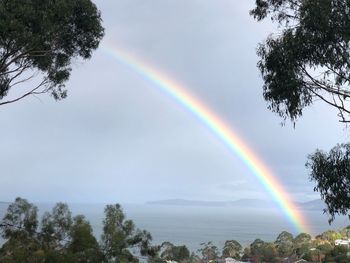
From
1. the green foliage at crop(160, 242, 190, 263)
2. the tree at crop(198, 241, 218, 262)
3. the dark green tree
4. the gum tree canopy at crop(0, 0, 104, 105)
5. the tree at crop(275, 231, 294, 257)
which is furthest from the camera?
the tree at crop(275, 231, 294, 257)

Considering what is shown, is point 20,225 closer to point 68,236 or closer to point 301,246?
point 68,236

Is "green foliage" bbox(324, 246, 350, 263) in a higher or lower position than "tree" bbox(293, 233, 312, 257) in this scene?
lower

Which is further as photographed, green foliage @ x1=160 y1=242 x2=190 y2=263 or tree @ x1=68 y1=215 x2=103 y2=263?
green foliage @ x1=160 y1=242 x2=190 y2=263

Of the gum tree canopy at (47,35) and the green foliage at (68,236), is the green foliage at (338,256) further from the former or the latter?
the gum tree canopy at (47,35)

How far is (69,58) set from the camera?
10.2m

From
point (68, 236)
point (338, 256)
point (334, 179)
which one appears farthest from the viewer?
point (338, 256)

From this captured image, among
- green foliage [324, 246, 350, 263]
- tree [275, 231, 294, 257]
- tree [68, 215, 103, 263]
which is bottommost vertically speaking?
tree [68, 215, 103, 263]

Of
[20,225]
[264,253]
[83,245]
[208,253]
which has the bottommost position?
[83,245]

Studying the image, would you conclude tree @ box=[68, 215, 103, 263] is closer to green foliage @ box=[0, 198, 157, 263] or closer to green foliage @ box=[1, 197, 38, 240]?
green foliage @ box=[0, 198, 157, 263]

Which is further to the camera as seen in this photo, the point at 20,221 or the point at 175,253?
the point at 175,253

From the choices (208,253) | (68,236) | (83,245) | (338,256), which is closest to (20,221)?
(68,236)

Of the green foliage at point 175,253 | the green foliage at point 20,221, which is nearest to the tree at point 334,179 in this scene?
the green foliage at point 20,221

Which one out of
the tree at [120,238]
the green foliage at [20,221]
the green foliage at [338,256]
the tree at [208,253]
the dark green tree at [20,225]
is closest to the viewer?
the dark green tree at [20,225]

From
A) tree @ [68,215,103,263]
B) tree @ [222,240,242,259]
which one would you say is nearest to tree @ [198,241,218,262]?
tree @ [222,240,242,259]
